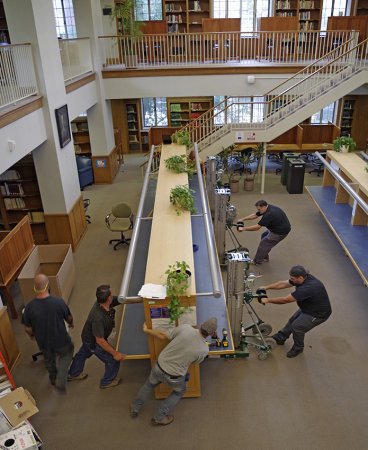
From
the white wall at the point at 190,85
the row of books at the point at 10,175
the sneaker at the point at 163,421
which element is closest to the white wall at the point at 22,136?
the row of books at the point at 10,175

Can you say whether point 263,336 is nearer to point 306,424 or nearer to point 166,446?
point 306,424

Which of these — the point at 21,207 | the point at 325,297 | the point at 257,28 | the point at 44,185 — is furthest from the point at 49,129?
the point at 257,28

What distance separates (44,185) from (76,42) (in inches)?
213

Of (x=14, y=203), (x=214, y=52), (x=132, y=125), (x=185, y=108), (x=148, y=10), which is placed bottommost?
(x=132, y=125)

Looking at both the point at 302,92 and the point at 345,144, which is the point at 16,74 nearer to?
the point at 345,144

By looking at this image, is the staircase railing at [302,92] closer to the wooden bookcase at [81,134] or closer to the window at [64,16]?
the wooden bookcase at [81,134]

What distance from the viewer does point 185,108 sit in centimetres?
1622

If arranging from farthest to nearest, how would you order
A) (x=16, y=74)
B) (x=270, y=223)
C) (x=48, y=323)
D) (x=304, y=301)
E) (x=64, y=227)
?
(x=64, y=227)
(x=270, y=223)
(x=16, y=74)
(x=304, y=301)
(x=48, y=323)

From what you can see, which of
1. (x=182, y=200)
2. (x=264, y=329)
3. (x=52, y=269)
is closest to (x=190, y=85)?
(x=182, y=200)

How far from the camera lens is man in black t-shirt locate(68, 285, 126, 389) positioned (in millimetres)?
4855

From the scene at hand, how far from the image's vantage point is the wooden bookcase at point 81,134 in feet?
45.6

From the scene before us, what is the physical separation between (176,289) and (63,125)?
5.86 m

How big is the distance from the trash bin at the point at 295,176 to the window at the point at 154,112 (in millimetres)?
6581

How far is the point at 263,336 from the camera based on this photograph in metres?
6.18
